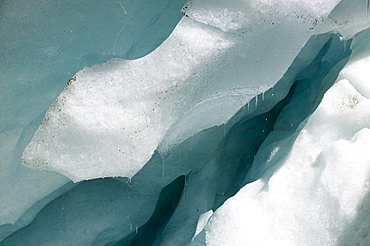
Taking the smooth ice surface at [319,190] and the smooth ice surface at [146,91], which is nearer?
the smooth ice surface at [319,190]

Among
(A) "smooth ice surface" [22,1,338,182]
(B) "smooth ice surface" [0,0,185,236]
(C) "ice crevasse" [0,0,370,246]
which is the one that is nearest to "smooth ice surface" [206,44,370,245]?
(C) "ice crevasse" [0,0,370,246]

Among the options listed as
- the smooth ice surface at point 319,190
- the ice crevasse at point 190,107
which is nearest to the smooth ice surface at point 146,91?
the ice crevasse at point 190,107

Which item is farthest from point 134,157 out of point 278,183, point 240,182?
point 240,182

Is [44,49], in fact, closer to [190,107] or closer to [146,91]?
[146,91]

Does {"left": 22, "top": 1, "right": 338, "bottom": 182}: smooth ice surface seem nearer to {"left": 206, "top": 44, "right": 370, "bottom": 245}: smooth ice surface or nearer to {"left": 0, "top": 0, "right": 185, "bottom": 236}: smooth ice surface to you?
{"left": 0, "top": 0, "right": 185, "bottom": 236}: smooth ice surface

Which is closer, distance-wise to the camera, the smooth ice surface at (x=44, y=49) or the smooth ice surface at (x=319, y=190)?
the smooth ice surface at (x=319, y=190)

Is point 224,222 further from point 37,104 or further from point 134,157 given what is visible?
point 37,104

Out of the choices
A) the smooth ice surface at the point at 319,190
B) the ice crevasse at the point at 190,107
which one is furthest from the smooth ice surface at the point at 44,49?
the smooth ice surface at the point at 319,190

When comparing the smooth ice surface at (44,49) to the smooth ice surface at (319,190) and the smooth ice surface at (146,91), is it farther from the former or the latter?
the smooth ice surface at (319,190)
